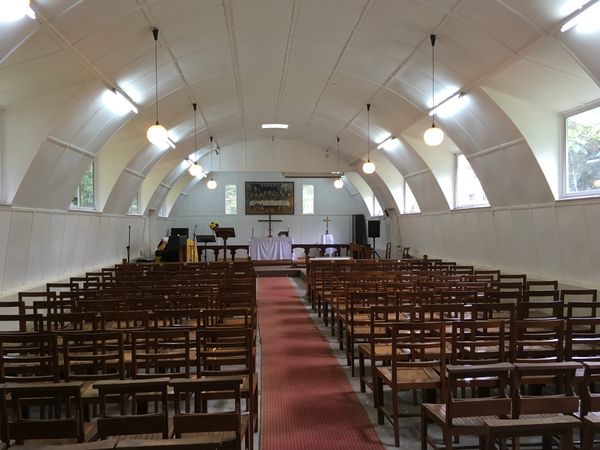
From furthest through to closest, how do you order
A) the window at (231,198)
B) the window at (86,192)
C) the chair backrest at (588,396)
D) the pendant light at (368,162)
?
the window at (231,198) < the pendant light at (368,162) < the window at (86,192) < the chair backrest at (588,396)

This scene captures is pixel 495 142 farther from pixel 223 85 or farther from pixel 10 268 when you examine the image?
pixel 10 268

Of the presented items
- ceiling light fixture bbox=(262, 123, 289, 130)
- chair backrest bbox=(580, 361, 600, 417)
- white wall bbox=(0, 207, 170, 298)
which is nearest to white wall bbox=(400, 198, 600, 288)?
chair backrest bbox=(580, 361, 600, 417)

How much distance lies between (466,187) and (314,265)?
486cm

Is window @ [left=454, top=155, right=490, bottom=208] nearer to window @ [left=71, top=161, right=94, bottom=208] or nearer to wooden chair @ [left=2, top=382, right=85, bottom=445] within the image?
window @ [left=71, top=161, right=94, bottom=208]

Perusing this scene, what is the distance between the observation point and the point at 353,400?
4.89 meters

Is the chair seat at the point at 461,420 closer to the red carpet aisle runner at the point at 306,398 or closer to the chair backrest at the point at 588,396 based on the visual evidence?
the chair backrest at the point at 588,396

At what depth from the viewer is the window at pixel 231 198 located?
23750 mm

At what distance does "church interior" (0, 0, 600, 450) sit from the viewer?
3387 mm

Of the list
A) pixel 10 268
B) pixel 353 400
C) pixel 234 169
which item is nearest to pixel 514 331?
pixel 353 400

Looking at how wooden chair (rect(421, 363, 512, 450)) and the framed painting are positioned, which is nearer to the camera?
wooden chair (rect(421, 363, 512, 450))

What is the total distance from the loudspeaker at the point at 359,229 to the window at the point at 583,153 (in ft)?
48.8

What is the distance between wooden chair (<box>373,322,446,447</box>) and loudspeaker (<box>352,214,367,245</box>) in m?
18.5

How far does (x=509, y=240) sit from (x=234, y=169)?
1259 centimetres

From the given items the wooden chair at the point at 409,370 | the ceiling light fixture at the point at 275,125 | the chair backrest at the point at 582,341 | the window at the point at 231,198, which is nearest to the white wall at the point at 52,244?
the ceiling light fixture at the point at 275,125
